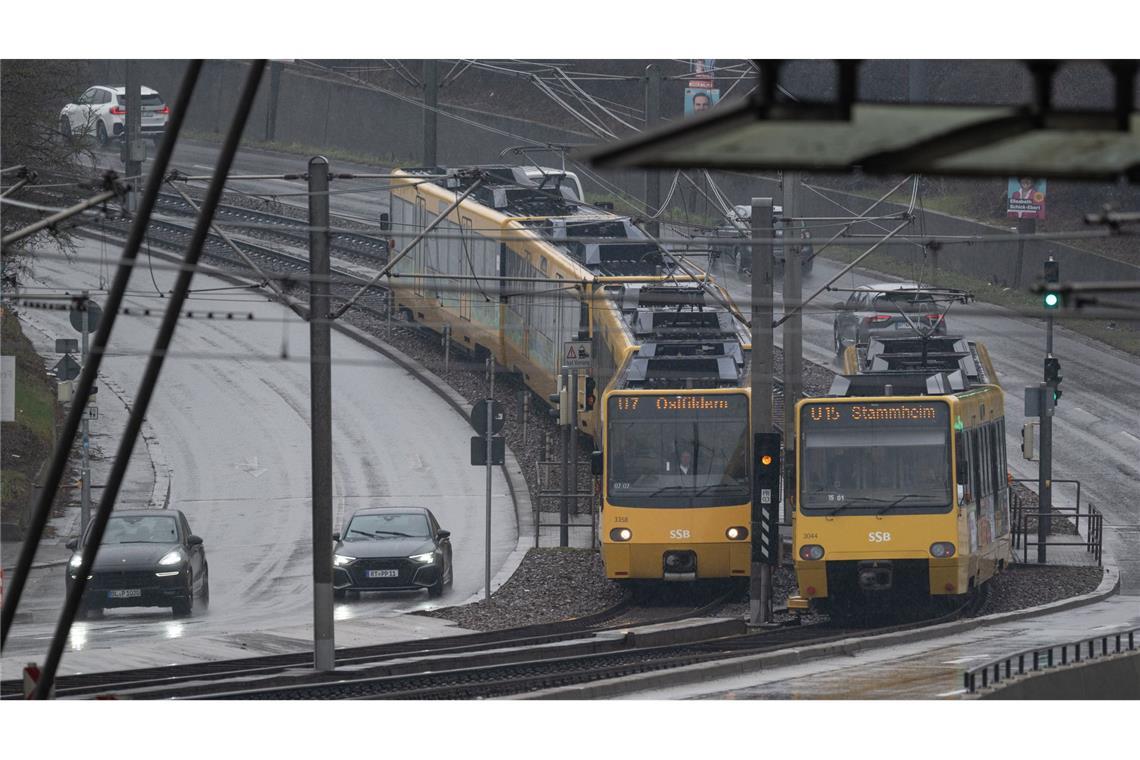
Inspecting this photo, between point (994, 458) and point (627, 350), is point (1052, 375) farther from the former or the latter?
point (627, 350)

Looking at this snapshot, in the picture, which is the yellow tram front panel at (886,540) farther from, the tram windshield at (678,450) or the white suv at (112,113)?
the white suv at (112,113)

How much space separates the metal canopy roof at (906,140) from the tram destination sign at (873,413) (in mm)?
18889

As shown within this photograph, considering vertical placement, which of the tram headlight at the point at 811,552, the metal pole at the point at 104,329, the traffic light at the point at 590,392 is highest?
the metal pole at the point at 104,329

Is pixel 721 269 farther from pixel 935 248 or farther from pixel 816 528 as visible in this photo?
pixel 935 248

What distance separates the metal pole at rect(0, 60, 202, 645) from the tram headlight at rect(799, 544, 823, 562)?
1361 cm

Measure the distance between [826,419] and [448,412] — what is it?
50.3ft

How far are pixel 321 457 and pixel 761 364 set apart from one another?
19.1 feet

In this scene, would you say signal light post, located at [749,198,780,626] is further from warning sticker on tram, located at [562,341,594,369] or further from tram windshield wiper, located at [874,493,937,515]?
warning sticker on tram, located at [562,341,594,369]

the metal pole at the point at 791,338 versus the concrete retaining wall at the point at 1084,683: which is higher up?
the metal pole at the point at 791,338

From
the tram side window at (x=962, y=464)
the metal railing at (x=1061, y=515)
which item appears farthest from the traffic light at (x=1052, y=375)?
the tram side window at (x=962, y=464)

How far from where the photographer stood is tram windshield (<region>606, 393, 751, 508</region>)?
85.7 ft

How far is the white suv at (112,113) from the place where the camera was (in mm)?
49344

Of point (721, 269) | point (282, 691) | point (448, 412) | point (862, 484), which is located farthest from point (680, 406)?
point (721, 269)

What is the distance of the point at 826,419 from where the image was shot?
82.3 ft
